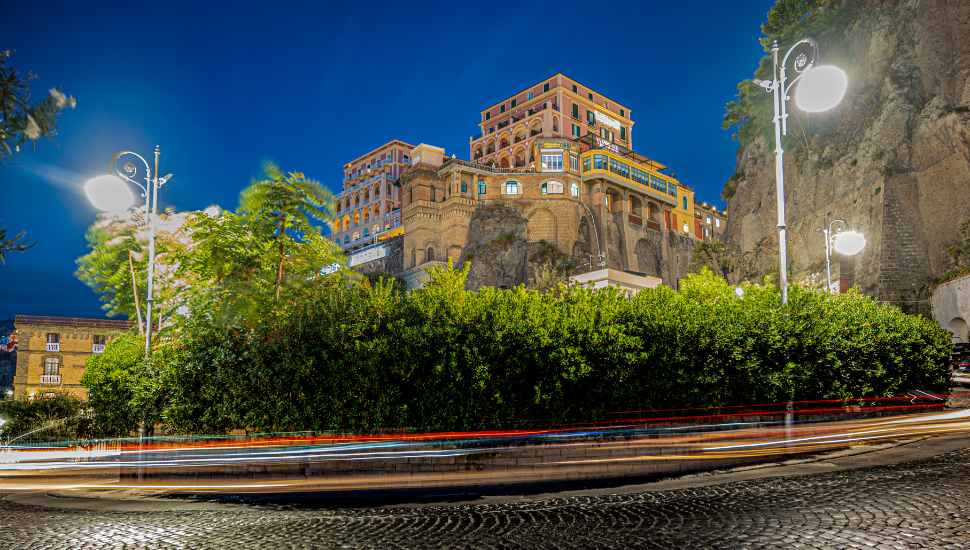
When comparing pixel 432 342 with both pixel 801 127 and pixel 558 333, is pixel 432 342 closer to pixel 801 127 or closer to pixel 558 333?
pixel 558 333

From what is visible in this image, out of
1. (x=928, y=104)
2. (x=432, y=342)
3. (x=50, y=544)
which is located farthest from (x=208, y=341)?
(x=928, y=104)

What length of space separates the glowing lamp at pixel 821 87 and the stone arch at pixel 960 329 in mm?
23772

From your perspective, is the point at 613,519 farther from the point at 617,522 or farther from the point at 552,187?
the point at 552,187

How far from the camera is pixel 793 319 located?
38.3ft

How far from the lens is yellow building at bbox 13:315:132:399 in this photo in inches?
1699

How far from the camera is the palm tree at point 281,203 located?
12664 millimetres

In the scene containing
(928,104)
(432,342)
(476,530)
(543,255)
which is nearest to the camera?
(476,530)

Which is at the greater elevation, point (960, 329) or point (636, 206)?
point (636, 206)

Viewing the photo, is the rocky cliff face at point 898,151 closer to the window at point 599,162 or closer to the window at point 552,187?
the window at point 599,162

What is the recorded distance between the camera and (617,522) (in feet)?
17.5

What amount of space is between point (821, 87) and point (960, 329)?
24802 mm

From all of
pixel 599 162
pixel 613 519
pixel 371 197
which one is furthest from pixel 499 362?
pixel 371 197

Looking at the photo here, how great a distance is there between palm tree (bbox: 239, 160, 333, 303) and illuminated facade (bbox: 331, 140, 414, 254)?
62.2 meters

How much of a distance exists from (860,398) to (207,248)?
47.5ft
